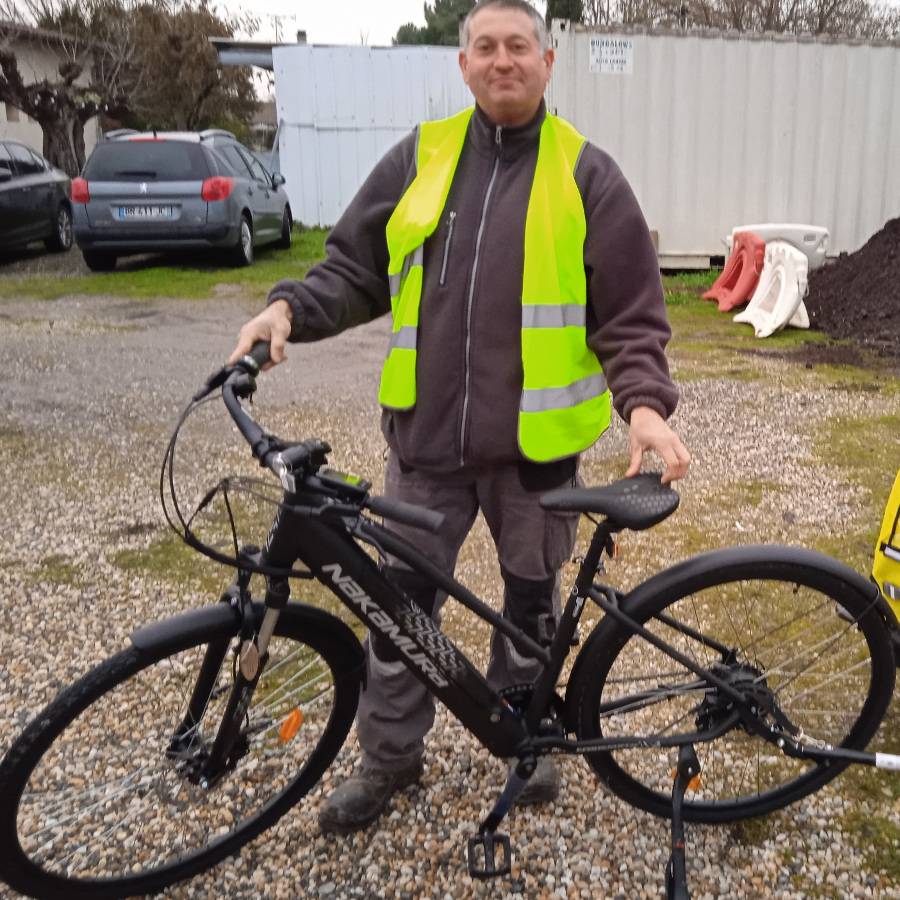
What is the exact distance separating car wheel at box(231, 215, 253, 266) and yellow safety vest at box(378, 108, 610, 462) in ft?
30.6

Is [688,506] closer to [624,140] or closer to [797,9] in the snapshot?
[624,140]

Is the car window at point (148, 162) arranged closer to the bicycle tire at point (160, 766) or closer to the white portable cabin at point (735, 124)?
the white portable cabin at point (735, 124)

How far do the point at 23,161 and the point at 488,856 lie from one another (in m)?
12.3

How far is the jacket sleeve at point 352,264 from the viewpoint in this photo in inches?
88.5

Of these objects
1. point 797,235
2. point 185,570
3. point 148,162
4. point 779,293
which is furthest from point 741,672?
point 148,162

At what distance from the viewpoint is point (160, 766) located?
2.42m

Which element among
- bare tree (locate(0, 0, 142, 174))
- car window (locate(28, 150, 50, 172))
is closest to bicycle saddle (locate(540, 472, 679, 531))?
car window (locate(28, 150, 50, 172))

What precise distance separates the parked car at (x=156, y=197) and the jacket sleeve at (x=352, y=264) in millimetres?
8778

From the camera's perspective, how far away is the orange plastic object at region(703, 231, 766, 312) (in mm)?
8914

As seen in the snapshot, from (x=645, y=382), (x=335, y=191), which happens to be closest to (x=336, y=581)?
(x=645, y=382)

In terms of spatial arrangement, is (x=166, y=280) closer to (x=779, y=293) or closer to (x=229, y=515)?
(x=779, y=293)

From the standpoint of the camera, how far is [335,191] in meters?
15.0

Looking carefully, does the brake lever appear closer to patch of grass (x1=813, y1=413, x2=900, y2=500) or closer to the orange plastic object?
patch of grass (x1=813, y1=413, x2=900, y2=500)

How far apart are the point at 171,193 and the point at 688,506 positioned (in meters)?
7.95
